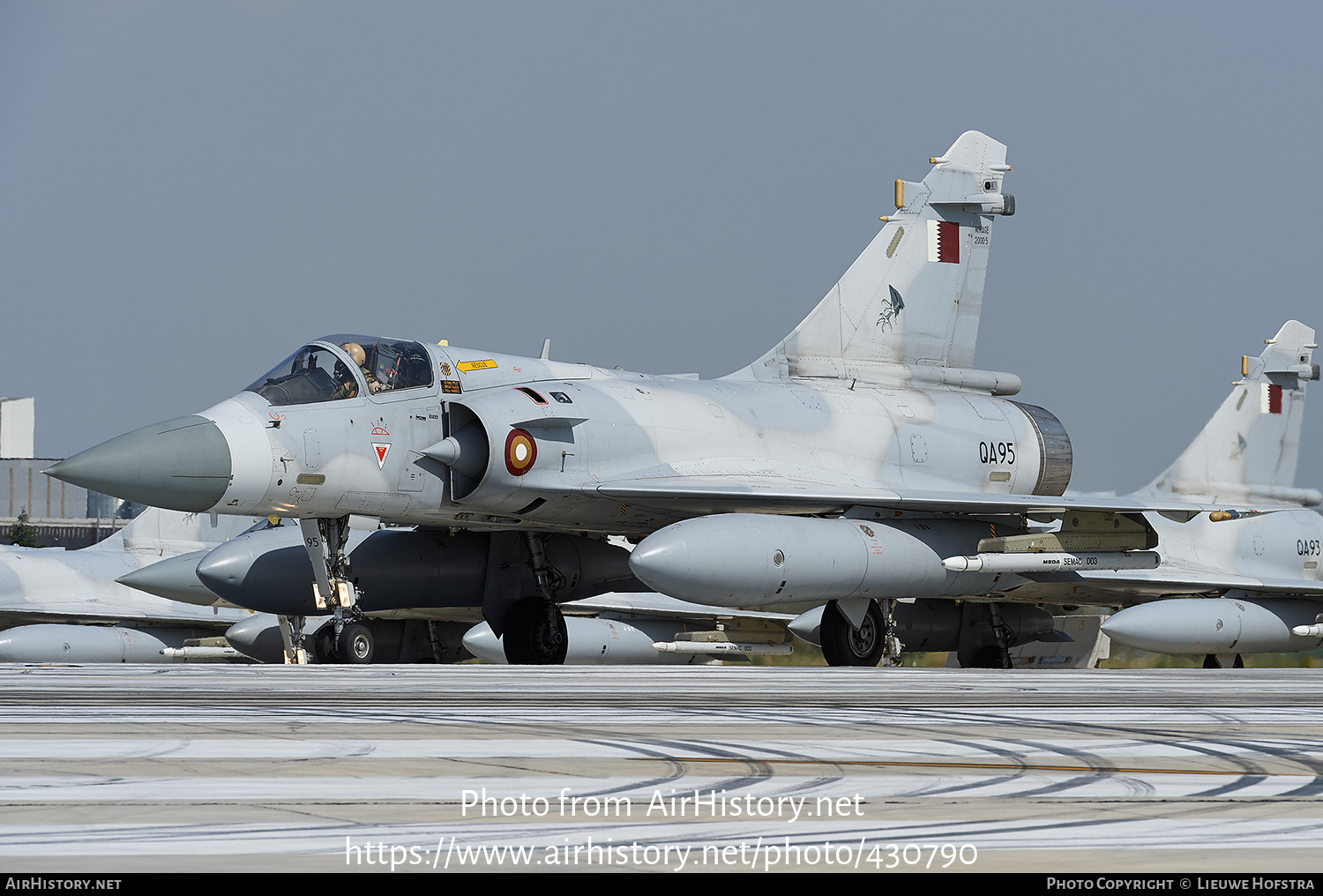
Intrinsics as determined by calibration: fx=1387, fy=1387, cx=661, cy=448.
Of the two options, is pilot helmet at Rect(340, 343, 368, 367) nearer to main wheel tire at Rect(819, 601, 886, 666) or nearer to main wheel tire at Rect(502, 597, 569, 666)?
main wheel tire at Rect(502, 597, 569, 666)

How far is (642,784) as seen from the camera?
144 inches

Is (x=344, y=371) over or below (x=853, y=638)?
over

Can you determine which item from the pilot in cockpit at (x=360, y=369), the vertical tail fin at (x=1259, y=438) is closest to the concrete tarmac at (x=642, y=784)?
the pilot in cockpit at (x=360, y=369)

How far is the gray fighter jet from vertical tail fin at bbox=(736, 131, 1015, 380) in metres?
9.66

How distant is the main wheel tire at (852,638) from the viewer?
39.9 ft

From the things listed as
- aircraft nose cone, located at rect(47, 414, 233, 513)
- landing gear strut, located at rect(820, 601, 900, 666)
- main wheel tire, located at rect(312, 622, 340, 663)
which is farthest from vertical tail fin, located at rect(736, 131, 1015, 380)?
aircraft nose cone, located at rect(47, 414, 233, 513)

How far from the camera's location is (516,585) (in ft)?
42.4

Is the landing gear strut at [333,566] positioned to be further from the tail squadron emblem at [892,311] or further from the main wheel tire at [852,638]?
the tail squadron emblem at [892,311]

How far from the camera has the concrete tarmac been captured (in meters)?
2.76

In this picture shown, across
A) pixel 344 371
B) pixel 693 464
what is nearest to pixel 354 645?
pixel 344 371

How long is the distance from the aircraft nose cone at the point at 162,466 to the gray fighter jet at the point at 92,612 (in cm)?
934

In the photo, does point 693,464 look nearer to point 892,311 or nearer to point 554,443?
point 554,443

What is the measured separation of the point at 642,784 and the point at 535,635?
29.4ft
